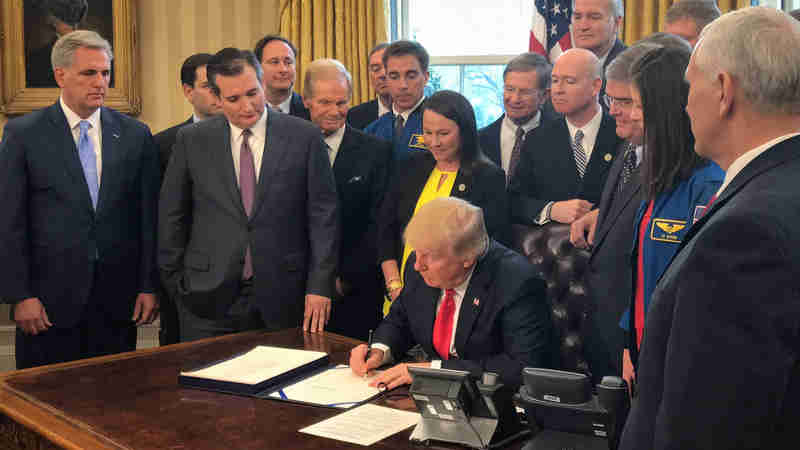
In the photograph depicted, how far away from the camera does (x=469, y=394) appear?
1928 millimetres

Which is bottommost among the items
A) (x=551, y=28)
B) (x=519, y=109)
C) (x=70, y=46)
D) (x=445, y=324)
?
(x=445, y=324)

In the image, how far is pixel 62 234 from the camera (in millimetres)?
3422

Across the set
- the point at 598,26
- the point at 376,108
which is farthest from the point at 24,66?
the point at 598,26

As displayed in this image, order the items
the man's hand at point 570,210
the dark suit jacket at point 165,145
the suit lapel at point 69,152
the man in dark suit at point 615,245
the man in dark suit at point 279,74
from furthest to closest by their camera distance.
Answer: the man in dark suit at point 279,74
the dark suit jacket at point 165,145
the suit lapel at point 69,152
the man's hand at point 570,210
the man in dark suit at point 615,245

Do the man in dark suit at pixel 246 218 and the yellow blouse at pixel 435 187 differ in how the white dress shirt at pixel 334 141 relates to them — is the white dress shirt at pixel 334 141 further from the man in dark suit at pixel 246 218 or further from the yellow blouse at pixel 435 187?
the yellow blouse at pixel 435 187

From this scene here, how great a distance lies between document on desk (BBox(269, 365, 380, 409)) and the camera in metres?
2.26

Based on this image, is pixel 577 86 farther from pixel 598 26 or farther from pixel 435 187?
pixel 435 187

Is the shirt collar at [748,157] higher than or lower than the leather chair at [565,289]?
higher

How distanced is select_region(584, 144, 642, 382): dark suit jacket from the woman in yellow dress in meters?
0.62

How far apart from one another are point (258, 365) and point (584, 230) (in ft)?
4.21

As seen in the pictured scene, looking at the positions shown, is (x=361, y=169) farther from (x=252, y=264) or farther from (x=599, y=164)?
(x=599, y=164)

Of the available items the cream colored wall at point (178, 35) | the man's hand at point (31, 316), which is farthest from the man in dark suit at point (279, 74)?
the cream colored wall at point (178, 35)

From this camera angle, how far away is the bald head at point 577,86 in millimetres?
3355

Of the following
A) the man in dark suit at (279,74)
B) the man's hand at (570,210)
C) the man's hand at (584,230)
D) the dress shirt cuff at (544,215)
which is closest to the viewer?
the man's hand at (584,230)
